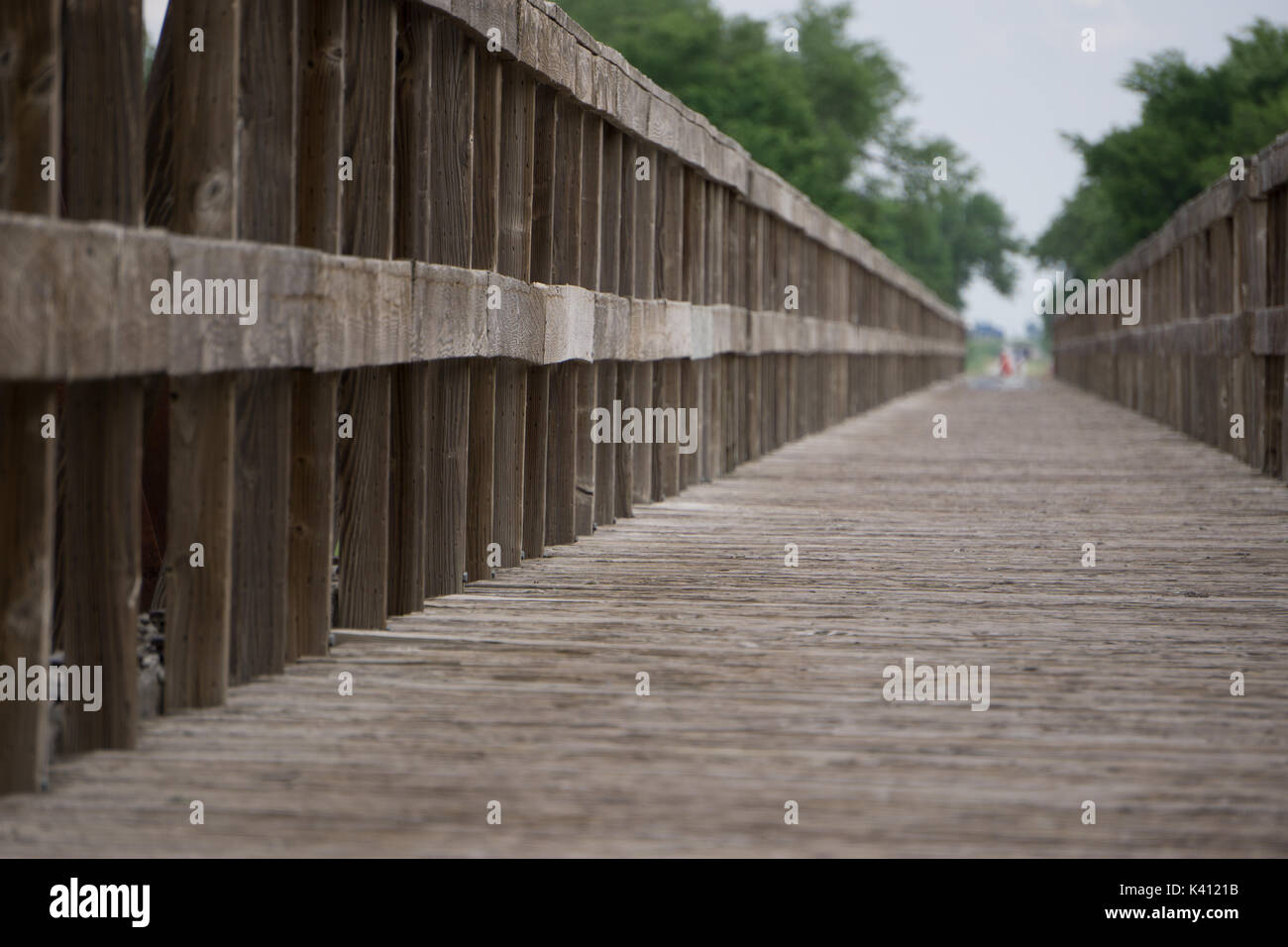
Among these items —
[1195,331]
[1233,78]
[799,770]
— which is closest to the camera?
[799,770]

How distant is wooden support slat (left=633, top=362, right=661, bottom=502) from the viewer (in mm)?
10133

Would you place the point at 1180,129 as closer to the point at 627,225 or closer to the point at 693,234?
the point at 693,234

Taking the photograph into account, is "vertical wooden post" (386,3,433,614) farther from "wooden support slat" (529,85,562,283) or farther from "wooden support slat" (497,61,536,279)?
"wooden support slat" (529,85,562,283)

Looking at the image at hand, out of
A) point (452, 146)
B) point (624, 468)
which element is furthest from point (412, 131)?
point (624, 468)

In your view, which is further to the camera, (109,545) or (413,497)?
(413,497)

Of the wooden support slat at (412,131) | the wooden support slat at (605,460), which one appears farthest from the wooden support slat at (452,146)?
the wooden support slat at (605,460)

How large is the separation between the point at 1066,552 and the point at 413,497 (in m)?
3.43

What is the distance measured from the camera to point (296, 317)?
4965mm

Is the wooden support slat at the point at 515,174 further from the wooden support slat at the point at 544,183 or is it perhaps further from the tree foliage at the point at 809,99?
the tree foliage at the point at 809,99

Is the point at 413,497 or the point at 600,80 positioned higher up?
the point at 600,80

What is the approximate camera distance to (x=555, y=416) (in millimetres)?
8344

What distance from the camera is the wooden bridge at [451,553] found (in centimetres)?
368
